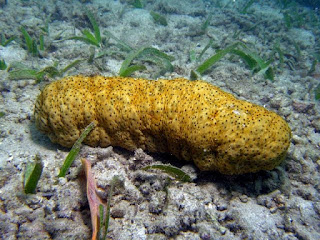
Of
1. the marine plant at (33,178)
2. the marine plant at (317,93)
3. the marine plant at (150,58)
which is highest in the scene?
the marine plant at (317,93)

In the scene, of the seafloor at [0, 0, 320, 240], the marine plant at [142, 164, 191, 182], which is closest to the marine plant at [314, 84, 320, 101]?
the seafloor at [0, 0, 320, 240]

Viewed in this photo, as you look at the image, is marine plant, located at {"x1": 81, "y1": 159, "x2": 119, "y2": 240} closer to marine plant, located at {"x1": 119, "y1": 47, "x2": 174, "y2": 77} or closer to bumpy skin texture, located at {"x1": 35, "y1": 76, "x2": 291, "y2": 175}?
bumpy skin texture, located at {"x1": 35, "y1": 76, "x2": 291, "y2": 175}

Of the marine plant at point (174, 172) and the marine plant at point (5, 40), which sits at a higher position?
the marine plant at point (174, 172)

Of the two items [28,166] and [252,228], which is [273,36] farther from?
[28,166]

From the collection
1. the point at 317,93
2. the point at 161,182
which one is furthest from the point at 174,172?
the point at 317,93

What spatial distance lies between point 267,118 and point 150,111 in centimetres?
123

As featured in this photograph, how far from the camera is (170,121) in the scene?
7.63ft

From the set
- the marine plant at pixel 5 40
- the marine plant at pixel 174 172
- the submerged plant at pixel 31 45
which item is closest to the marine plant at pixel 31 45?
the submerged plant at pixel 31 45

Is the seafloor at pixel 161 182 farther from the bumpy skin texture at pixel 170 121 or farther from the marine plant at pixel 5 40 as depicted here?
the bumpy skin texture at pixel 170 121

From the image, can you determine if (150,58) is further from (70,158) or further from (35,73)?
(70,158)

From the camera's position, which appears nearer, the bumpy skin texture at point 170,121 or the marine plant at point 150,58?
the bumpy skin texture at point 170,121

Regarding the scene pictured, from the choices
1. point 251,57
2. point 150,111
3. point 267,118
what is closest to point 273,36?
point 251,57

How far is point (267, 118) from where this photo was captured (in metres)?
2.21

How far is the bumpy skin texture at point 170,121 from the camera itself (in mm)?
2150
